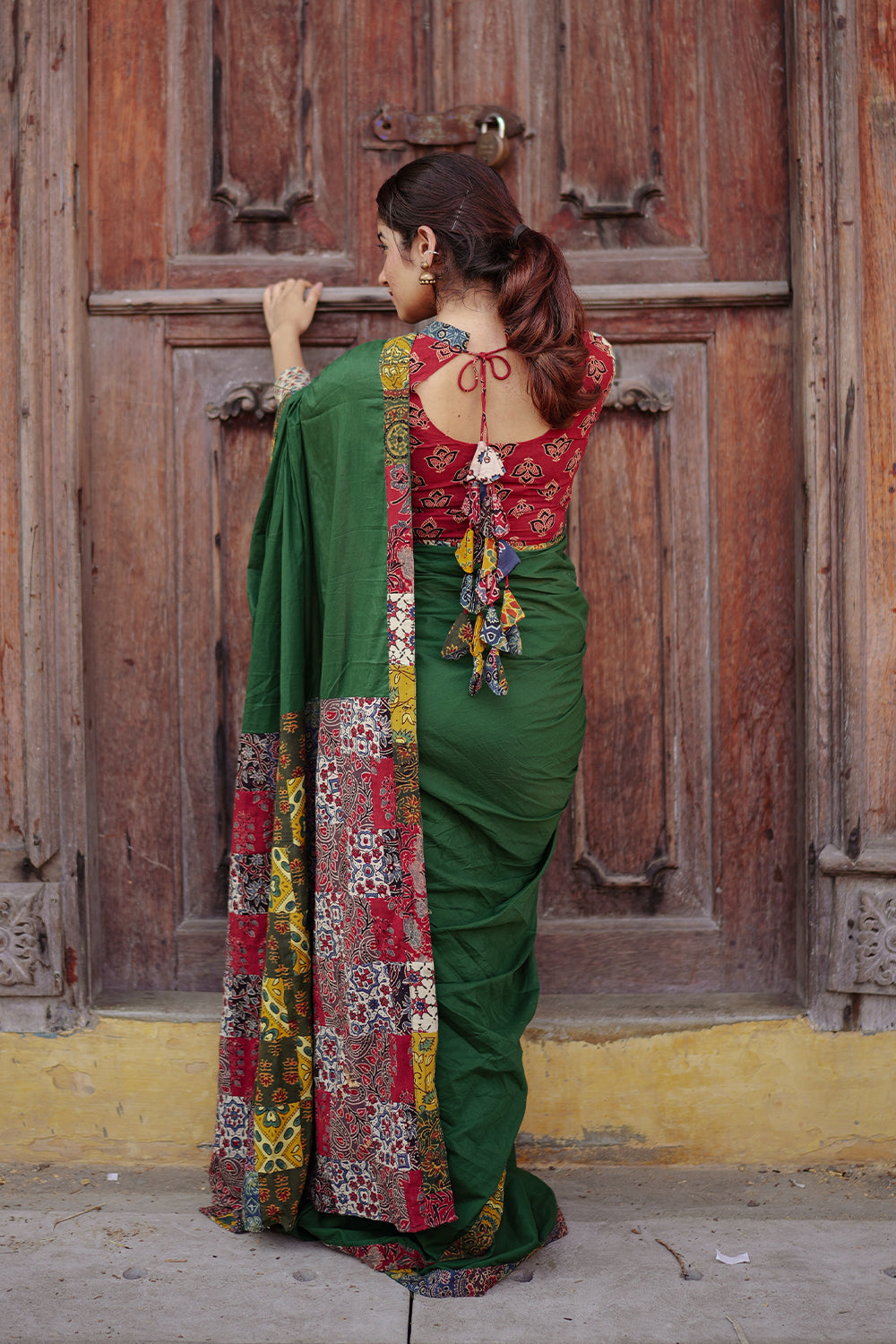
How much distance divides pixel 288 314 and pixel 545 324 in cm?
76

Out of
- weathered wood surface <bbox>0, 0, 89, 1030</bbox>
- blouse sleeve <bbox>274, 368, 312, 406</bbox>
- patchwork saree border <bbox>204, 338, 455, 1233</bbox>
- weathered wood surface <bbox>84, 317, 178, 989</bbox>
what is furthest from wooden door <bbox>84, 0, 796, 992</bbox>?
patchwork saree border <bbox>204, 338, 455, 1233</bbox>

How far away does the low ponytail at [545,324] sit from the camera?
197 cm

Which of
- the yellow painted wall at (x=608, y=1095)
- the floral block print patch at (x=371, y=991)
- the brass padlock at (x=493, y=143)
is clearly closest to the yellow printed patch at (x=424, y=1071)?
the floral block print patch at (x=371, y=991)

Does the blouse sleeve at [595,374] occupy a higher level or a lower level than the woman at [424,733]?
higher

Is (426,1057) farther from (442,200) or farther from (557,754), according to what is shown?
(442,200)

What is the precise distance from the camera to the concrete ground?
6.27ft

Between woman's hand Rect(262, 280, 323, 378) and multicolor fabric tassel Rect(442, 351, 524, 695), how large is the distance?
0.60m

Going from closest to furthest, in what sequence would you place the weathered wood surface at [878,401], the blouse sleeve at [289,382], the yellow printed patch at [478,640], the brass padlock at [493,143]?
the yellow printed patch at [478,640] < the blouse sleeve at [289,382] < the weathered wood surface at [878,401] < the brass padlock at [493,143]

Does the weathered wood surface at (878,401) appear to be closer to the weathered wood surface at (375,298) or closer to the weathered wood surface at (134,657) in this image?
the weathered wood surface at (375,298)

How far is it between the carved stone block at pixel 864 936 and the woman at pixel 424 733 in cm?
72

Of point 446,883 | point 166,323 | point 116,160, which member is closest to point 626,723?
point 446,883

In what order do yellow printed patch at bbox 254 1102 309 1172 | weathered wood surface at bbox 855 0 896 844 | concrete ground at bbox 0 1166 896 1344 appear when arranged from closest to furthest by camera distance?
concrete ground at bbox 0 1166 896 1344 < yellow printed patch at bbox 254 1102 309 1172 < weathered wood surface at bbox 855 0 896 844

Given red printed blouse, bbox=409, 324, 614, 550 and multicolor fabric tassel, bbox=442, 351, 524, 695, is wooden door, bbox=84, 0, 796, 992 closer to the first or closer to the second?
red printed blouse, bbox=409, 324, 614, 550

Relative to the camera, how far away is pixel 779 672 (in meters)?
2.62
